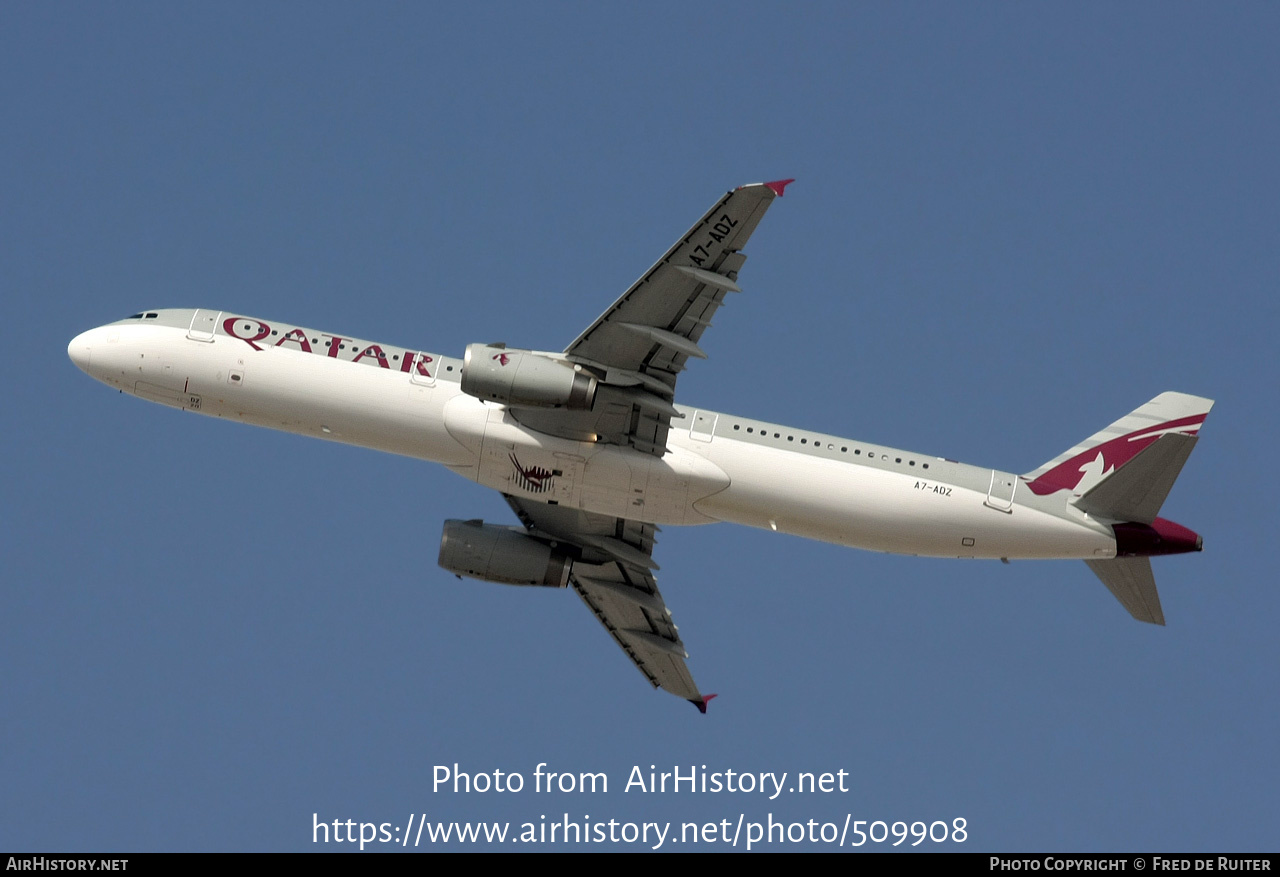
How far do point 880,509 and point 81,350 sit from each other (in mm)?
26044

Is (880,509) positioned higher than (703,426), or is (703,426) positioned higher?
(703,426)

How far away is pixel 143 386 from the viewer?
43.6 m

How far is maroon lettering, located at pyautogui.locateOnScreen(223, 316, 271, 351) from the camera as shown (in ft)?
141

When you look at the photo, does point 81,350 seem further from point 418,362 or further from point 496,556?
point 496,556

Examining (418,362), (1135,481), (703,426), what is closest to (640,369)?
(703,426)

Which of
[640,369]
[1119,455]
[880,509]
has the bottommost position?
[880,509]

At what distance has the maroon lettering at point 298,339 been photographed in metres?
42.9

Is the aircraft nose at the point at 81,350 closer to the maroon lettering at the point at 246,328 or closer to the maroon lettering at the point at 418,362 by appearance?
the maroon lettering at the point at 246,328

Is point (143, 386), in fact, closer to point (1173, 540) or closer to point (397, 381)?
point (397, 381)

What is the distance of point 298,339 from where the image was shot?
43031 millimetres

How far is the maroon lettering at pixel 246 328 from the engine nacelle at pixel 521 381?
25.8 ft

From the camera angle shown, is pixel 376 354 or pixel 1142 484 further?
pixel 376 354

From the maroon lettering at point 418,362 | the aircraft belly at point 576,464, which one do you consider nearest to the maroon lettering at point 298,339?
the maroon lettering at point 418,362

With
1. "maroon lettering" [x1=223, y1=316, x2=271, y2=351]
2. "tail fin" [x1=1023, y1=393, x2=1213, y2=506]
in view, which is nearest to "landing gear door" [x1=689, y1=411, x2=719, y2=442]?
"tail fin" [x1=1023, y1=393, x2=1213, y2=506]
